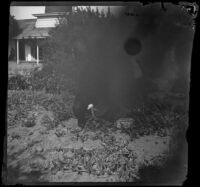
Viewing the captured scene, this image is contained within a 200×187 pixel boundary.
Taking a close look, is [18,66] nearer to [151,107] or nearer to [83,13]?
[83,13]

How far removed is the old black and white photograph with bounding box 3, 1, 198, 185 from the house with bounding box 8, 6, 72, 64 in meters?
0.02

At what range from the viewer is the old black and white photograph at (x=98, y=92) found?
204 inches

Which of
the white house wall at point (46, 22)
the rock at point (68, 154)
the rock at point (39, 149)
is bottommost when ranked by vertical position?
the rock at point (68, 154)

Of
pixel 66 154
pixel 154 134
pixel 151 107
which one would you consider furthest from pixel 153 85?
pixel 66 154

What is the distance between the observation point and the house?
5.15m

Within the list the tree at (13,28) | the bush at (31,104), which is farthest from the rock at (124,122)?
the tree at (13,28)

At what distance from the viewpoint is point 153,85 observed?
5.34m

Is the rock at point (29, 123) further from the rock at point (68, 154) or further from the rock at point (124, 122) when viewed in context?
the rock at point (124, 122)

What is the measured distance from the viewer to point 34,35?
5.23m

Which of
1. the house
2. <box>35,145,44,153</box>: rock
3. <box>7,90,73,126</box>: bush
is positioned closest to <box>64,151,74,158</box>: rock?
<box>35,145,44,153</box>: rock

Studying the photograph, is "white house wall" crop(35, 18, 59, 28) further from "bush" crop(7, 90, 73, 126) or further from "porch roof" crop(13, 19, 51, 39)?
"bush" crop(7, 90, 73, 126)

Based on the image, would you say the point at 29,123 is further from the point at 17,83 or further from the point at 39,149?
the point at 17,83

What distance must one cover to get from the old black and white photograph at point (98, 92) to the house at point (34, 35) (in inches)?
0.6

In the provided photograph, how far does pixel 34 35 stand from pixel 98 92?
1368 mm
